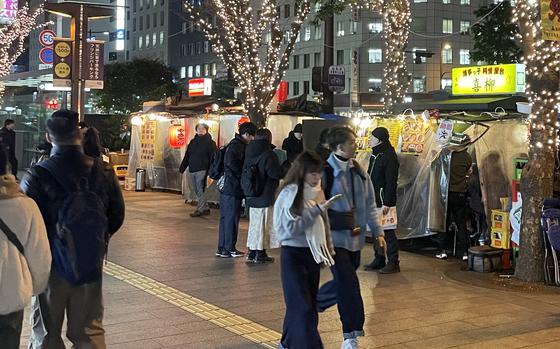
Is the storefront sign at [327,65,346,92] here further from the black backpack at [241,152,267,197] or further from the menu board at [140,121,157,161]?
the black backpack at [241,152,267,197]

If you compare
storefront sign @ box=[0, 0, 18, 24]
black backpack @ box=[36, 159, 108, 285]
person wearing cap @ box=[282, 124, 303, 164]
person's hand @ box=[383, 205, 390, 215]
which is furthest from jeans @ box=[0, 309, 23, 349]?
storefront sign @ box=[0, 0, 18, 24]

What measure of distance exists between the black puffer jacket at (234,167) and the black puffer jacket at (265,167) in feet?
1.13

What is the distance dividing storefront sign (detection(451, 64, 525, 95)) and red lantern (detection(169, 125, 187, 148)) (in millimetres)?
7160

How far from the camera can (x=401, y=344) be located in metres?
5.89

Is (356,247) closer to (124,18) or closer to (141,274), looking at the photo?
(141,274)

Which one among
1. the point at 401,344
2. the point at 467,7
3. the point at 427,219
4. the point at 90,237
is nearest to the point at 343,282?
the point at 401,344

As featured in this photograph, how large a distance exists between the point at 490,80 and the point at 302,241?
332 inches

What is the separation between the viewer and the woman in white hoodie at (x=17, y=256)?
11.8 ft

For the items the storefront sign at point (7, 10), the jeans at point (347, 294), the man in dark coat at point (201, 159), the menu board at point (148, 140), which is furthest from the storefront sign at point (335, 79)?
the storefront sign at point (7, 10)

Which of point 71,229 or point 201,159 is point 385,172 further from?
point 201,159

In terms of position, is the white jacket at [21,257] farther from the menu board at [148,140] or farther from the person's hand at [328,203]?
the menu board at [148,140]

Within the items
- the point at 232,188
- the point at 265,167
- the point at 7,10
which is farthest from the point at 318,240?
the point at 7,10

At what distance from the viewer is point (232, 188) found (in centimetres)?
964

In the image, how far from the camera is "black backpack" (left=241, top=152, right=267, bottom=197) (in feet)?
29.7
